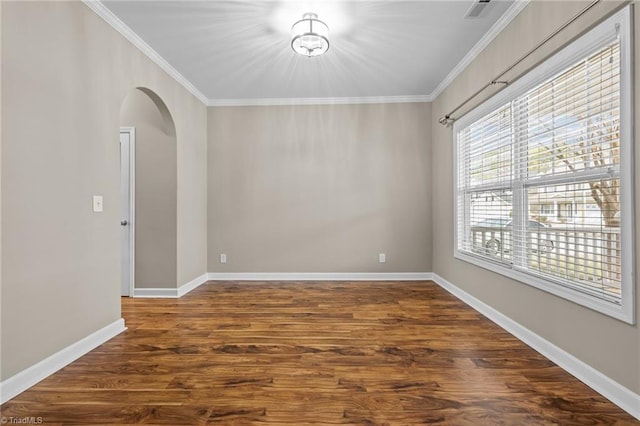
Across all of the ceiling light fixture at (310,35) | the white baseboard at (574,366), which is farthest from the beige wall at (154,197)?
the white baseboard at (574,366)

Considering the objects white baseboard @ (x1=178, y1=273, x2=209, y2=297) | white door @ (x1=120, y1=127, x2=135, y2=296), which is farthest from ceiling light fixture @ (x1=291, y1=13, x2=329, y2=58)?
white baseboard @ (x1=178, y1=273, x2=209, y2=297)

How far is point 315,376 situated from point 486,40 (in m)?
3.23

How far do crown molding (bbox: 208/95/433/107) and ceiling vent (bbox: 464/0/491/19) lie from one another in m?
1.89

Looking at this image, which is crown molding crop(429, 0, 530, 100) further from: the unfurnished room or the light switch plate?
the light switch plate

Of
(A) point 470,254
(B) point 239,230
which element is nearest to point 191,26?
(B) point 239,230

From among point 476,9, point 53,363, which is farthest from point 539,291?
point 53,363

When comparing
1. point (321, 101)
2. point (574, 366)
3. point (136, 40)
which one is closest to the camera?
point (574, 366)

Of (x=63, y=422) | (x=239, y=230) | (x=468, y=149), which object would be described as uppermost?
(x=468, y=149)

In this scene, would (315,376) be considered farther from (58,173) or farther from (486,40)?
(486,40)

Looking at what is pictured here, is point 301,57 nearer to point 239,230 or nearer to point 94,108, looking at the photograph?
point 94,108

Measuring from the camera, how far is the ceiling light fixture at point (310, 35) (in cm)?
258

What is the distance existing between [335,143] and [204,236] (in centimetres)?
236

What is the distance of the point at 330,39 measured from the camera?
289 cm

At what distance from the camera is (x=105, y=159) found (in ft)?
8.21
